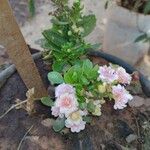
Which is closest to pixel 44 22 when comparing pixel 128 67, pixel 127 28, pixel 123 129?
pixel 127 28

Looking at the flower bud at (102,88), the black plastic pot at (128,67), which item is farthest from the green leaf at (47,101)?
the black plastic pot at (128,67)

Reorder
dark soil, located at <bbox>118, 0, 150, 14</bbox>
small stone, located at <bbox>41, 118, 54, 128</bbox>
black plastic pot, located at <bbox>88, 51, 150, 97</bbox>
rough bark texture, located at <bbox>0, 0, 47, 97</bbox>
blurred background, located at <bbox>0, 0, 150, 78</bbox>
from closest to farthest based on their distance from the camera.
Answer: rough bark texture, located at <bbox>0, 0, 47, 97</bbox> → small stone, located at <bbox>41, 118, 54, 128</bbox> → black plastic pot, located at <bbox>88, 51, 150, 97</bbox> → dark soil, located at <bbox>118, 0, 150, 14</bbox> → blurred background, located at <bbox>0, 0, 150, 78</bbox>

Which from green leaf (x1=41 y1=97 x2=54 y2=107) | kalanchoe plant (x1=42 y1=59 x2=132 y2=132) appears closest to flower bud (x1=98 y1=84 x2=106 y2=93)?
kalanchoe plant (x1=42 y1=59 x2=132 y2=132)

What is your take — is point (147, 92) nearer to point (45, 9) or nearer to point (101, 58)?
point (101, 58)

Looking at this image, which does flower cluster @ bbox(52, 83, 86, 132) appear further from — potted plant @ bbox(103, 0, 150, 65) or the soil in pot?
potted plant @ bbox(103, 0, 150, 65)

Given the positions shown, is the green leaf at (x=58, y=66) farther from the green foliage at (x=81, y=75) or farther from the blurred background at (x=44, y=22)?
the blurred background at (x=44, y=22)

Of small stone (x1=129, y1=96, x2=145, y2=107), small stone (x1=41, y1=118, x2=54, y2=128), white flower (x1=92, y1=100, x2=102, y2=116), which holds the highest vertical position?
white flower (x1=92, y1=100, x2=102, y2=116)
